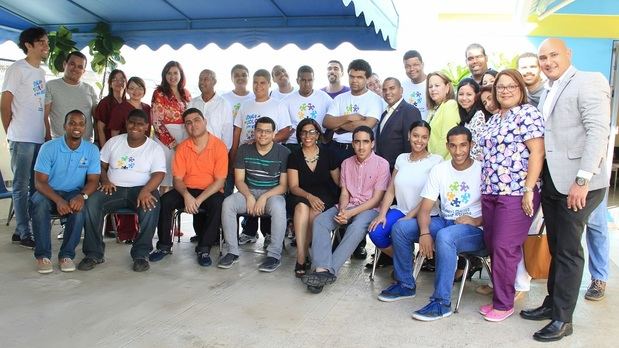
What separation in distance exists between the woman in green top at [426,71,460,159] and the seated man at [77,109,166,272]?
2.35 meters

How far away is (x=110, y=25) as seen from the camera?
6363 millimetres

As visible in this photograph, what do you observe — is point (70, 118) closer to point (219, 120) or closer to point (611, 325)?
point (219, 120)

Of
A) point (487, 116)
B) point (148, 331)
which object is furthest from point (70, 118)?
point (487, 116)

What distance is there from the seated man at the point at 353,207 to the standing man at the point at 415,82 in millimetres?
876

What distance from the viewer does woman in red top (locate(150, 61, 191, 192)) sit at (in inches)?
199

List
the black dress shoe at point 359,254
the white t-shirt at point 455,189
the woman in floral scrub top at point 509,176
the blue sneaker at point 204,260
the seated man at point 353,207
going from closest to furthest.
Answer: the woman in floral scrub top at point 509,176 → the white t-shirt at point 455,189 → the seated man at point 353,207 → the blue sneaker at point 204,260 → the black dress shoe at point 359,254

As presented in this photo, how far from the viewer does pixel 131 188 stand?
14.8 feet

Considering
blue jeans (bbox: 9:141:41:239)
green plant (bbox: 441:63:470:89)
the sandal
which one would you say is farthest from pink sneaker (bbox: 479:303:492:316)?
green plant (bbox: 441:63:470:89)

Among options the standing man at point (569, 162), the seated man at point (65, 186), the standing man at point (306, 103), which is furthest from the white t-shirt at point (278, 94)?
the standing man at point (569, 162)

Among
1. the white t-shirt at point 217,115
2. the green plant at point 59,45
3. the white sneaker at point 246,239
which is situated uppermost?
the green plant at point 59,45

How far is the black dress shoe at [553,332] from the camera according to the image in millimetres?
2928

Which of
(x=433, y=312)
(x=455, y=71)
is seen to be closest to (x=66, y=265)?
(x=433, y=312)

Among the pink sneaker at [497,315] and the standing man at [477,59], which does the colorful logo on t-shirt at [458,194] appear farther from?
the standing man at [477,59]

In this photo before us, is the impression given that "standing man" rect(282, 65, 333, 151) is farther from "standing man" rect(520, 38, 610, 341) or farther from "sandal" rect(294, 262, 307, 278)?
"standing man" rect(520, 38, 610, 341)
